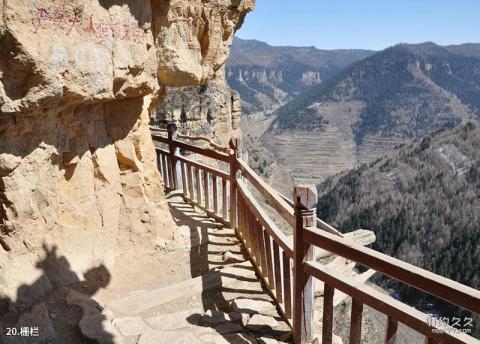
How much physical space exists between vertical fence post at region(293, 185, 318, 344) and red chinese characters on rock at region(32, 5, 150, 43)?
7.91 ft

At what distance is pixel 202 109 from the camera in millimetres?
23625

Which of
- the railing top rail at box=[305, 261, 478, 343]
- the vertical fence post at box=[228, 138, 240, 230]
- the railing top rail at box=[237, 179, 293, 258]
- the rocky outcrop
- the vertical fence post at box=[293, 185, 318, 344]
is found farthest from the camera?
the rocky outcrop

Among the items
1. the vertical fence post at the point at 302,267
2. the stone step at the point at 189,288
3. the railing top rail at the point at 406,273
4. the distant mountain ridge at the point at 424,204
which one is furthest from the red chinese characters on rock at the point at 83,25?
the distant mountain ridge at the point at 424,204

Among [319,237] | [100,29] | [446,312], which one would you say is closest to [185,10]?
[100,29]

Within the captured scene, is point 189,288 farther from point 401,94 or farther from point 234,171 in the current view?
point 401,94

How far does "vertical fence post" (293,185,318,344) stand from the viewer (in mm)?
2848

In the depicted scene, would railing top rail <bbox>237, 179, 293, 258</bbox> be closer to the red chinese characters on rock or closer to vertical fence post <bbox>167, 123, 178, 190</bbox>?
the red chinese characters on rock

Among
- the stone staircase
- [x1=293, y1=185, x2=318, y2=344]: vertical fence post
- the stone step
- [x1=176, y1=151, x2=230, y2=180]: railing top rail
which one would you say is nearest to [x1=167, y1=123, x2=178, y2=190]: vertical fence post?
[x1=176, y1=151, x2=230, y2=180]: railing top rail

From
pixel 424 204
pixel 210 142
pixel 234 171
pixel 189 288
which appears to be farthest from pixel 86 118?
pixel 424 204

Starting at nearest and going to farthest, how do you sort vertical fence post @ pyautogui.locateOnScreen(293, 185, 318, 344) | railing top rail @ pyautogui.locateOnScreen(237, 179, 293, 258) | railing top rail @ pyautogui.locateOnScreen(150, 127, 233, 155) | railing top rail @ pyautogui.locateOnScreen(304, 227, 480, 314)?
railing top rail @ pyautogui.locateOnScreen(304, 227, 480, 314) → vertical fence post @ pyautogui.locateOnScreen(293, 185, 318, 344) → railing top rail @ pyautogui.locateOnScreen(237, 179, 293, 258) → railing top rail @ pyautogui.locateOnScreen(150, 127, 233, 155)

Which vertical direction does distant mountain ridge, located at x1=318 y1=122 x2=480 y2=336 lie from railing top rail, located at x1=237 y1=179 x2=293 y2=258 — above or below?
below

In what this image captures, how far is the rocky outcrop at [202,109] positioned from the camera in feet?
71.4

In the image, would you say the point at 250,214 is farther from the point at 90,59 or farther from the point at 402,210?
the point at 402,210

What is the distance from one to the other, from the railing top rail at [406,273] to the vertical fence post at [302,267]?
0.39 ft
